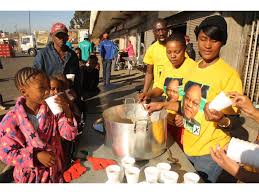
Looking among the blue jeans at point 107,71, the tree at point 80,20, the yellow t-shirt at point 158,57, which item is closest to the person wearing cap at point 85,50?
the blue jeans at point 107,71

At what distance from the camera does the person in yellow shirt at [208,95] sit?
5.85 feet

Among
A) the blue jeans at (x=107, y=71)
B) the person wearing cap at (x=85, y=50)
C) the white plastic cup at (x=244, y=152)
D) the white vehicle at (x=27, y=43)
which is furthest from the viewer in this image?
the white vehicle at (x=27, y=43)

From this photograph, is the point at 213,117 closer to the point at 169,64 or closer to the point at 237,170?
the point at 237,170

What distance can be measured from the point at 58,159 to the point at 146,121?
692mm

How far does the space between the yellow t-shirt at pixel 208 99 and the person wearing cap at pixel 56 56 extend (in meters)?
1.68

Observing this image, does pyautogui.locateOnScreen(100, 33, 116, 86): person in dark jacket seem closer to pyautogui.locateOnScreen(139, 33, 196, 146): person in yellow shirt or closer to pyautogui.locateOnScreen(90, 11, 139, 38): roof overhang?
pyautogui.locateOnScreen(139, 33, 196, 146): person in yellow shirt

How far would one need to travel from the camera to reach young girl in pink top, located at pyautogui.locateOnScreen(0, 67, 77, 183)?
1559 mm

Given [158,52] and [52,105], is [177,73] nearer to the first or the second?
[158,52]

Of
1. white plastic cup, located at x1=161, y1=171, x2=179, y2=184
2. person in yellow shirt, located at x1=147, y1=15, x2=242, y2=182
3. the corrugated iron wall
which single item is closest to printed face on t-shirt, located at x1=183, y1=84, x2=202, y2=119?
person in yellow shirt, located at x1=147, y1=15, x2=242, y2=182

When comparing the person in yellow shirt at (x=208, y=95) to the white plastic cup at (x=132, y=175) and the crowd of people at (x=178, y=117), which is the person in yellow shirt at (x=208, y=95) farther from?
the white plastic cup at (x=132, y=175)

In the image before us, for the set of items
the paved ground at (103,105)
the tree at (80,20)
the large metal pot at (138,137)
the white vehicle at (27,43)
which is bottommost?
the paved ground at (103,105)

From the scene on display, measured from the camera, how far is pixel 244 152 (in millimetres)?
1423
